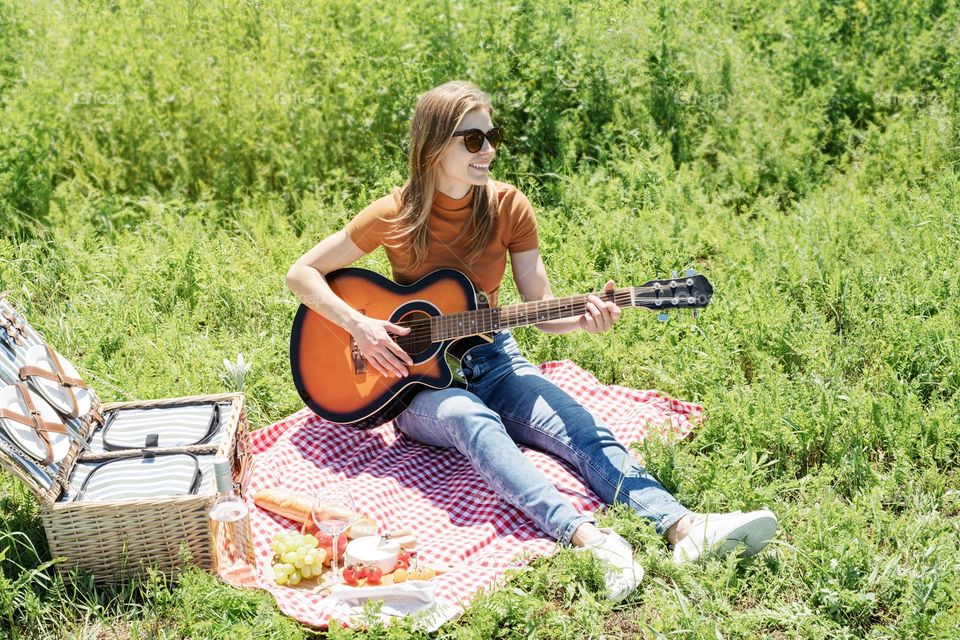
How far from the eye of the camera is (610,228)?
5.59 m

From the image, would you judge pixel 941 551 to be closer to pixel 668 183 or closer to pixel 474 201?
pixel 474 201

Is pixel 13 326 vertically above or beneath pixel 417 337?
above

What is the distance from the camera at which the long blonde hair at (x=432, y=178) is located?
12.8 feet

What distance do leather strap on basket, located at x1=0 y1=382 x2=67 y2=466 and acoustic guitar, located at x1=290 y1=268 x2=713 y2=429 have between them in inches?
40.7

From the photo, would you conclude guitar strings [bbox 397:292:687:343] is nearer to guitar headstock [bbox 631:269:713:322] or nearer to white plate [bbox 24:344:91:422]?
guitar headstock [bbox 631:269:713:322]

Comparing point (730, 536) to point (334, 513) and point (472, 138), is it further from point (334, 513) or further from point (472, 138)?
point (472, 138)

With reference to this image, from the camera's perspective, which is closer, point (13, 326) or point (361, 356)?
point (13, 326)

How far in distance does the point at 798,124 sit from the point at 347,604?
4556mm

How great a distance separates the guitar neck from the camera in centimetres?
379

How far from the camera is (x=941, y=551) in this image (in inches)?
130

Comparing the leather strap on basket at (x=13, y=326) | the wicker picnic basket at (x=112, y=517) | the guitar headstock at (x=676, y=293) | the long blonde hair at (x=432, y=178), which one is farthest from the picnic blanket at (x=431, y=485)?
the leather strap on basket at (x=13, y=326)

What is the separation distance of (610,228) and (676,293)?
80.1 inches

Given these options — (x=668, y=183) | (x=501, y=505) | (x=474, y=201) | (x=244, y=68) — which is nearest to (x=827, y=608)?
(x=501, y=505)

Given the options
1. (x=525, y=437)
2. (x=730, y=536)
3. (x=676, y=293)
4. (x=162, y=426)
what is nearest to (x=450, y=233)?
(x=525, y=437)
